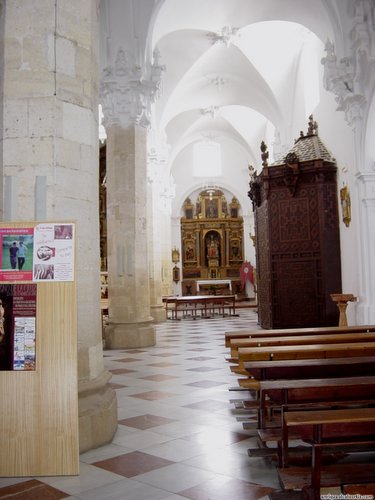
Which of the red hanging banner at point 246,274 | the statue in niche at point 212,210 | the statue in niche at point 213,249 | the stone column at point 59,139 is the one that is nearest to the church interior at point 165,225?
the stone column at point 59,139

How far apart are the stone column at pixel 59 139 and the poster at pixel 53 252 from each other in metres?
0.40

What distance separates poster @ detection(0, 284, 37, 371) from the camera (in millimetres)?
3715

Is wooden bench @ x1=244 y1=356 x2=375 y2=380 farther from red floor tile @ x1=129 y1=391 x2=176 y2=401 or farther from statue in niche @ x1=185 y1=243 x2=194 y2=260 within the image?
statue in niche @ x1=185 y1=243 x2=194 y2=260

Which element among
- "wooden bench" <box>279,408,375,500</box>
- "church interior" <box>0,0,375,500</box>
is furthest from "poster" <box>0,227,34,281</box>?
"wooden bench" <box>279,408,375,500</box>

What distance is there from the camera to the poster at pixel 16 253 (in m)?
3.73

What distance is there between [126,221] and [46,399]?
24.0 feet

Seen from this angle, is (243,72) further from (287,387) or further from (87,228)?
(287,387)

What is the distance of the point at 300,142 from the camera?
15.8 metres

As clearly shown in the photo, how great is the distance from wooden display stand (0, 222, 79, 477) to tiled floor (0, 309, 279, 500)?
0.13 m

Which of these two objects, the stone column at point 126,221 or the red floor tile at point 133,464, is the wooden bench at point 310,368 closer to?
the red floor tile at point 133,464

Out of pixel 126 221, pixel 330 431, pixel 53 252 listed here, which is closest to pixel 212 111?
pixel 126 221

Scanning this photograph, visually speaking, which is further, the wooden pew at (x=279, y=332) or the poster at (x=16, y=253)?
the wooden pew at (x=279, y=332)

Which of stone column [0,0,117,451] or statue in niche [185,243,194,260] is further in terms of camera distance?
statue in niche [185,243,194,260]

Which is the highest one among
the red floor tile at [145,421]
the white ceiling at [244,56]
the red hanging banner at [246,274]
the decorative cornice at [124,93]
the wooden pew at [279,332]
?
the white ceiling at [244,56]
